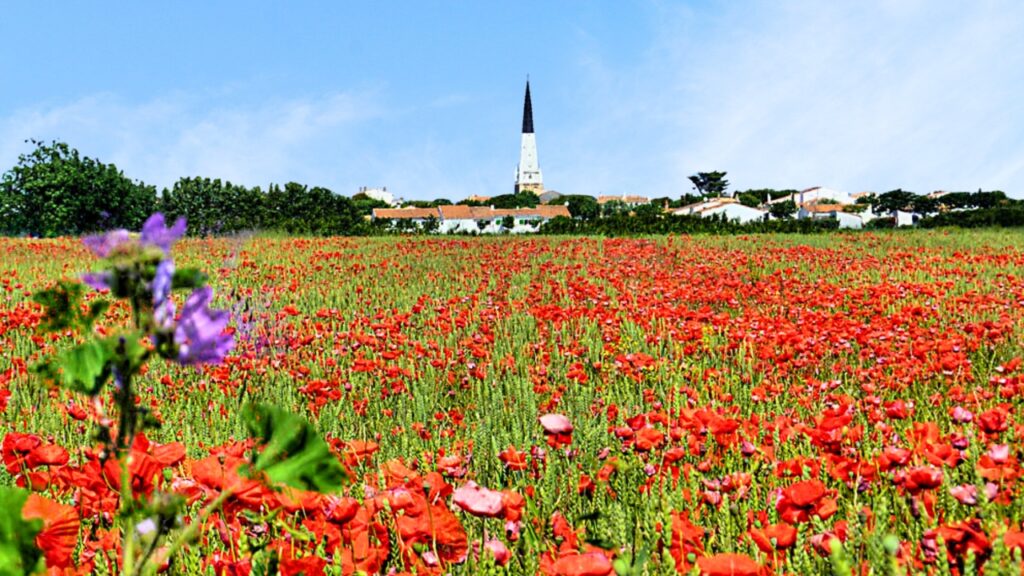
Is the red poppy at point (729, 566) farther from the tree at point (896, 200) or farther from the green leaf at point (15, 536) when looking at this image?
the tree at point (896, 200)

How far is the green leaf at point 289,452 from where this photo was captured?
2.34ft

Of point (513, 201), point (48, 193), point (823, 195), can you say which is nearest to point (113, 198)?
point (48, 193)

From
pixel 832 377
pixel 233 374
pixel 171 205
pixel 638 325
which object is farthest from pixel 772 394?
pixel 171 205

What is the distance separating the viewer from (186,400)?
404cm

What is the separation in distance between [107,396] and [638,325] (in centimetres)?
370

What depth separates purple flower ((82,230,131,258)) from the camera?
603 mm

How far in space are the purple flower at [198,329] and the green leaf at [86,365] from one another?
3.0 inches

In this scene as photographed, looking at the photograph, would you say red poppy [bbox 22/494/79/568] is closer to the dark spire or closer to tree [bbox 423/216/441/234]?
tree [bbox 423/216/441/234]

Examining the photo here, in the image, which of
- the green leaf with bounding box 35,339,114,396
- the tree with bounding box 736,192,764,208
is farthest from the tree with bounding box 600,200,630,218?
the green leaf with bounding box 35,339,114,396

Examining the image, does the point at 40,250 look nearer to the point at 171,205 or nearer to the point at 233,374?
the point at 233,374

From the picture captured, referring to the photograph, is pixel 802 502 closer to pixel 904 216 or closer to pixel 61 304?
pixel 61 304

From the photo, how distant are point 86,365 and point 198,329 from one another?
11cm

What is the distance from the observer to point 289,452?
2.39ft

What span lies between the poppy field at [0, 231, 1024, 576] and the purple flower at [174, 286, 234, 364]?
0.33ft
